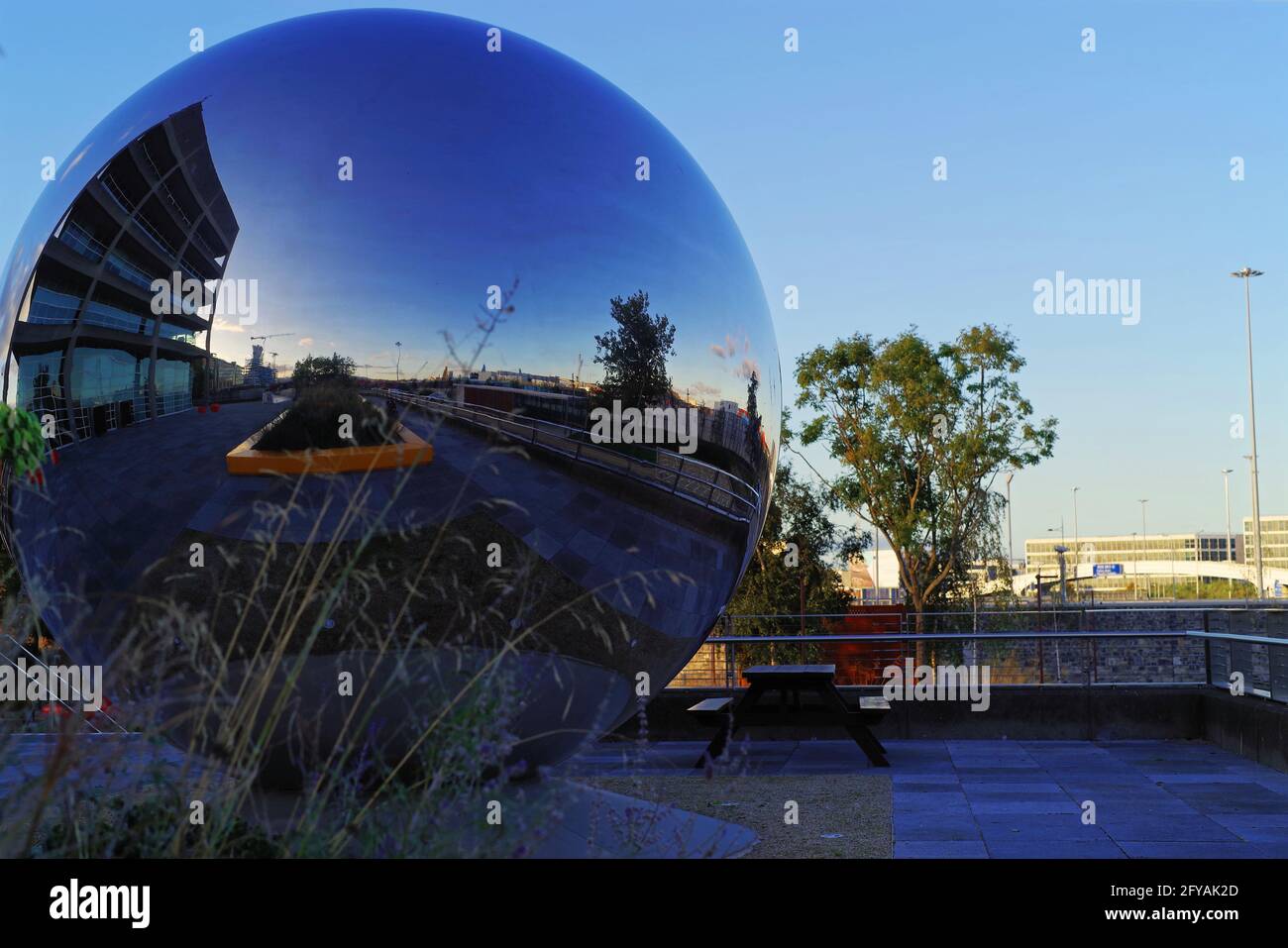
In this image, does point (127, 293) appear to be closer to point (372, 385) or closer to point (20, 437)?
point (20, 437)

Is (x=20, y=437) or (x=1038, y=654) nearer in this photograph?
(x=20, y=437)

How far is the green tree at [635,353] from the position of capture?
5.68 meters

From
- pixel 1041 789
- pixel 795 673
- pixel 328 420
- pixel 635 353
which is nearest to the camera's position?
pixel 328 420

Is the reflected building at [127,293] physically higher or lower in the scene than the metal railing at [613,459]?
higher

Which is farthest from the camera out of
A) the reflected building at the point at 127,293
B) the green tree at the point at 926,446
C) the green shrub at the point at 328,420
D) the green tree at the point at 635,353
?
the green tree at the point at 926,446

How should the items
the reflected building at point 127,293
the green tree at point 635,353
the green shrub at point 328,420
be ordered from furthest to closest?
the green tree at point 635,353
the reflected building at point 127,293
the green shrub at point 328,420

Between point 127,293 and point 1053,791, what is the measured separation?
23.9ft

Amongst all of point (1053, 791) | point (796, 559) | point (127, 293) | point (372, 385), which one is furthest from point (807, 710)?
point (796, 559)

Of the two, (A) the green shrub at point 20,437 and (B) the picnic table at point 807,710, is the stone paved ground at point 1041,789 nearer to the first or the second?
(B) the picnic table at point 807,710

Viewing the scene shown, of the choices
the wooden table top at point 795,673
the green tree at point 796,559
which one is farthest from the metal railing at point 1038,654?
the green tree at point 796,559

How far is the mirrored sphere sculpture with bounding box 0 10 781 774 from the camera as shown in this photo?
5.24m

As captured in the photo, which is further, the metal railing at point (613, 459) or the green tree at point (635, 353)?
the green tree at point (635, 353)

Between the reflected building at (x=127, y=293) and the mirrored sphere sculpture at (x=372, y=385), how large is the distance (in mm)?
17

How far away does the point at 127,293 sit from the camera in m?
5.66
